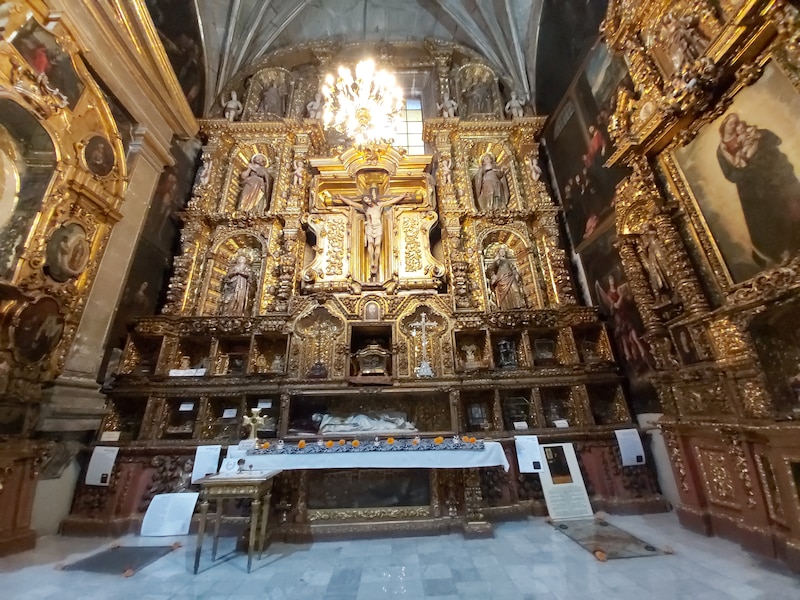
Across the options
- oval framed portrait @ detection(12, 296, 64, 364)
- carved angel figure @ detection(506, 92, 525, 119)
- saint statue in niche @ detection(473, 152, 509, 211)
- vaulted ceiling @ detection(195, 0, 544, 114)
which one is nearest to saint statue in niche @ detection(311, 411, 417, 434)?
oval framed portrait @ detection(12, 296, 64, 364)

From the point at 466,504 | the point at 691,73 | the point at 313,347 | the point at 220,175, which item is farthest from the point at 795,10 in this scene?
the point at 220,175

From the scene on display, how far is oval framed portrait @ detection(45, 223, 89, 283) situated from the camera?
5312mm

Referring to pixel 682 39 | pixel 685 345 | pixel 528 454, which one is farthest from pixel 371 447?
pixel 682 39

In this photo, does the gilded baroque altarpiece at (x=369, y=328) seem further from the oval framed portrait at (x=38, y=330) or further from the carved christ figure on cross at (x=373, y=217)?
the oval framed portrait at (x=38, y=330)

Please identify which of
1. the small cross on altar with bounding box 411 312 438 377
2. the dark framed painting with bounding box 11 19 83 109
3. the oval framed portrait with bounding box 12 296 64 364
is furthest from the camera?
the small cross on altar with bounding box 411 312 438 377

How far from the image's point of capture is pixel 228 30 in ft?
36.9

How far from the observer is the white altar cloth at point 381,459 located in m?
4.79

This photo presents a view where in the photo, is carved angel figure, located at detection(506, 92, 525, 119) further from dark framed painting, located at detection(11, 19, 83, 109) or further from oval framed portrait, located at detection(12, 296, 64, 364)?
oval framed portrait, located at detection(12, 296, 64, 364)

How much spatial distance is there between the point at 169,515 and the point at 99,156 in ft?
20.7

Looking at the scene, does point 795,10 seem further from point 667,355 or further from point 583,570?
point 583,570

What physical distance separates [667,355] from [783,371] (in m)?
1.35

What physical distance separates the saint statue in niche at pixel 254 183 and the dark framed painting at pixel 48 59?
3832mm

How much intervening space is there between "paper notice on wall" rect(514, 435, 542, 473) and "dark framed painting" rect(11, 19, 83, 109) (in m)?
9.49

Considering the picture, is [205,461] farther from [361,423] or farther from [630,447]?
[630,447]
